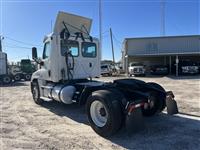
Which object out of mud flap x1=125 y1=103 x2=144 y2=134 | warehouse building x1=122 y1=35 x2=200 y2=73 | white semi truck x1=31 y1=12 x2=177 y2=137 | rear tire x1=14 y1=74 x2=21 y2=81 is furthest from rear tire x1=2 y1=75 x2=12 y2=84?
mud flap x1=125 y1=103 x2=144 y2=134

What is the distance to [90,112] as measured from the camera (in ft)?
23.5

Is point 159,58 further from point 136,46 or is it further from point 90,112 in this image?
point 90,112

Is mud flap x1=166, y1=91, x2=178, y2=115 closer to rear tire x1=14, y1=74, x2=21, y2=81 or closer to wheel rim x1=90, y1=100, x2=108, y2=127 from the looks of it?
wheel rim x1=90, y1=100, x2=108, y2=127

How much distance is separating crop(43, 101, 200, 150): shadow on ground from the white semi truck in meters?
0.38

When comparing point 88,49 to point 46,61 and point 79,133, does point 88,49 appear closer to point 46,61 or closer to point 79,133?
point 46,61

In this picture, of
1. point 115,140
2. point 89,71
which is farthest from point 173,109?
point 89,71

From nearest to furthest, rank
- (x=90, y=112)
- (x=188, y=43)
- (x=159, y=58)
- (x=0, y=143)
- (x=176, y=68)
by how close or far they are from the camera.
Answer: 1. (x=0, y=143)
2. (x=90, y=112)
3. (x=176, y=68)
4. (x=188, y=43)
5. (x=159, y=58)

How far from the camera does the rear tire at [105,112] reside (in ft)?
20.8

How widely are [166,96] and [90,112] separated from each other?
2.31 meters

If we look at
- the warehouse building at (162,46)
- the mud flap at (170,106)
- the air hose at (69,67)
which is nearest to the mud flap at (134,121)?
the mud flap at (170,106)

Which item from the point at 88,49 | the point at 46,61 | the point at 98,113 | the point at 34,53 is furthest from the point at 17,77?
the point at 98,113

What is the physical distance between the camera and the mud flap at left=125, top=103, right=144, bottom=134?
6176mm

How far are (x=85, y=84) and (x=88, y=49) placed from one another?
2.34m

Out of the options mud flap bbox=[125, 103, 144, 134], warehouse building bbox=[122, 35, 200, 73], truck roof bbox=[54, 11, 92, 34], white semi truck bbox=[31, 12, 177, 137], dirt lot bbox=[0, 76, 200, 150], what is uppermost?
warehouse building bbox=[122, 35, 200, 73]
